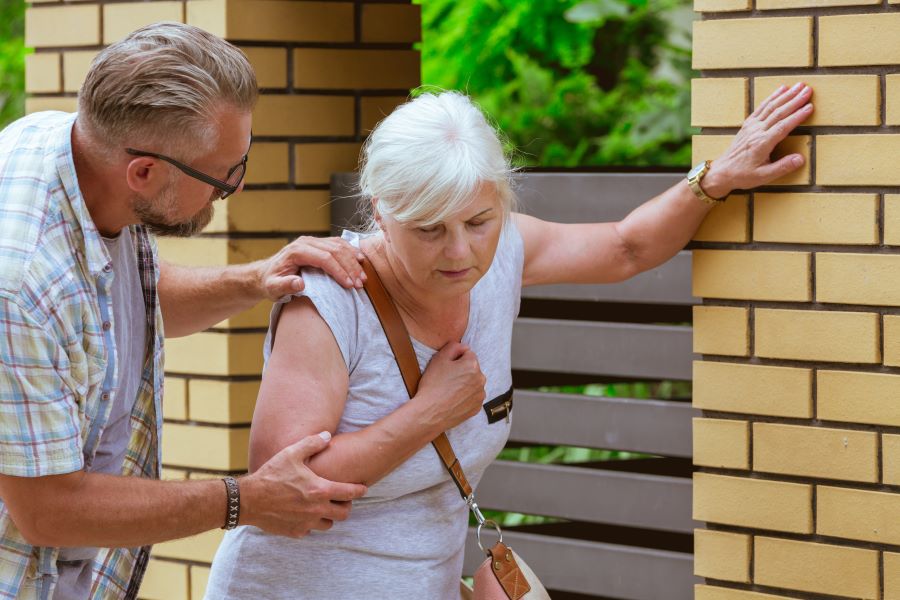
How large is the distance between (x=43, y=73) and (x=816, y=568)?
2.69 meters

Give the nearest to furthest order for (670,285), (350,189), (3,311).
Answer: (3,311), (670,285), (350,189)

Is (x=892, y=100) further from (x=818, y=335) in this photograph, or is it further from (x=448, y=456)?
(x=448, y=456)

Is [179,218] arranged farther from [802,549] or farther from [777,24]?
[802,549]

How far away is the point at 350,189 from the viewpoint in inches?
136

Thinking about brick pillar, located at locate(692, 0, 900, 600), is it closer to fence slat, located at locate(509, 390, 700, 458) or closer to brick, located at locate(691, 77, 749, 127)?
brick, located at locate(691, 77, 749, 127)

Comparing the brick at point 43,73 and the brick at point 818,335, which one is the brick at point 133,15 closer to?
the brick at point 43,73

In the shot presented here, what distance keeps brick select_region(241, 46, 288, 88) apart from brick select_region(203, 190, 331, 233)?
0.32m

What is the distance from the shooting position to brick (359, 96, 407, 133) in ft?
12.0

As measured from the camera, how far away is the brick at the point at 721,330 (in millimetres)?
2578

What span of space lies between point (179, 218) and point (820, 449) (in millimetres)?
1381

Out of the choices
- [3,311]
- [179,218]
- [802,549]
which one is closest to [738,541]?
[802,549]

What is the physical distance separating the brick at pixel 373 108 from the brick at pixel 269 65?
10.9 inches

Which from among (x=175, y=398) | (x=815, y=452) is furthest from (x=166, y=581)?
(x=815, y=452)

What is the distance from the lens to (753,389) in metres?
2.57
